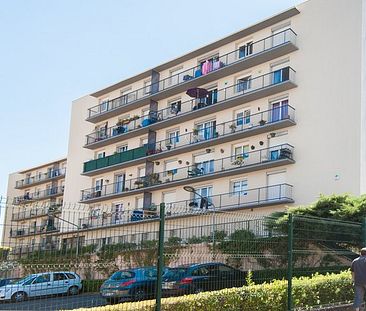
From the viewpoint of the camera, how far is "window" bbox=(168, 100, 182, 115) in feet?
129

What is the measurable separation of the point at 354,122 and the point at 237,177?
8444 mm

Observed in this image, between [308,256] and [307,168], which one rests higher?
[307,168]

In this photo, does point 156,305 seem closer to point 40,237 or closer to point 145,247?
point 145,247

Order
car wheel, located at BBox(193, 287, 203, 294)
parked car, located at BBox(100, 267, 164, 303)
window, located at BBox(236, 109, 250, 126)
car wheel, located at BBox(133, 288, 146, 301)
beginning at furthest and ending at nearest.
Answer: window, located at BBox(236, 109, 250, 126), car wheel, located at BBox(193, 287, 203, 294), car wheel, located at BBox(133, 288, 146, 301), parked car, located at BBox(100, 267, 164, 303)

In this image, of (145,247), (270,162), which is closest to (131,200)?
(270,162)

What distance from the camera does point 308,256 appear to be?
12172 mm

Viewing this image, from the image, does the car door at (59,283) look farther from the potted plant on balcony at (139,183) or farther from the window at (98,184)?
the window at (98,184)

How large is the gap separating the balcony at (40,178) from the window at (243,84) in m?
30.4

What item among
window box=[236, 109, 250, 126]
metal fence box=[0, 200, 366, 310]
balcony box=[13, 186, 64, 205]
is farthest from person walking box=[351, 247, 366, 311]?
balcony box=[13, 186, 64, 205]

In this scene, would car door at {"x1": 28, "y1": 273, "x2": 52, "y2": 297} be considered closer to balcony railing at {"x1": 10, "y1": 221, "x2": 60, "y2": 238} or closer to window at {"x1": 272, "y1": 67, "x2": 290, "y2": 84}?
balcony railing at {"x1": 10, "y1": 221, "x2": 60, "y2": 238}

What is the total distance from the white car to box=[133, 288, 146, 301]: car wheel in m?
1.18

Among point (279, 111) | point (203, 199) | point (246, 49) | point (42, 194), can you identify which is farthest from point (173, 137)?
point (42, 194)

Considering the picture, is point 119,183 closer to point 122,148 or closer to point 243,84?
point 122,148

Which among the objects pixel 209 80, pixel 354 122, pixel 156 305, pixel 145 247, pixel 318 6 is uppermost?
pixel 318 6
